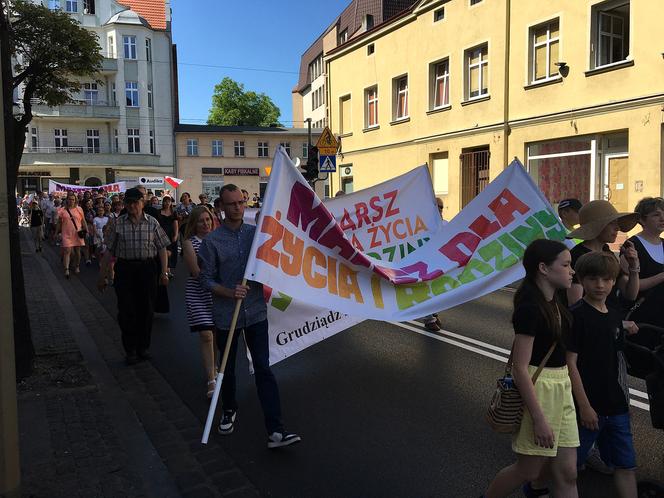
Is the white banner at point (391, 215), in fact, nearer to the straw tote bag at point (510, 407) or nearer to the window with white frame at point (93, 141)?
the straw tote bag at point (510, 407)

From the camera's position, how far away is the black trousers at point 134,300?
255 inches

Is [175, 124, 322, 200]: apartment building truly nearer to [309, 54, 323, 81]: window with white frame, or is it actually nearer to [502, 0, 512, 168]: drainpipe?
[309, 54, 323, 81]: window with white frame

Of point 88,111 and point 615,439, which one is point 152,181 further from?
point 615,439

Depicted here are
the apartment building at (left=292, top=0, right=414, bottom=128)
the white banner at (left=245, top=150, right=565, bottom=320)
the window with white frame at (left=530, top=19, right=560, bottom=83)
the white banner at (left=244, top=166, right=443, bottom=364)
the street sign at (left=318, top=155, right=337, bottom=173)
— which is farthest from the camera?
the apartment building at (left=292, top=0, right=414, bottom=128)

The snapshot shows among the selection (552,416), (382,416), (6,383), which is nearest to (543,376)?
(552,416)

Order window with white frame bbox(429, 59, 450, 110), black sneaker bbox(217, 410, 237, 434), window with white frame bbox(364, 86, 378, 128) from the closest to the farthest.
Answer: black sneaker bbox(217, 410, 237, 434), window with white frame bbox(429, 59, 450, 110), window with white frame bbox(364, 86, 378, 128)

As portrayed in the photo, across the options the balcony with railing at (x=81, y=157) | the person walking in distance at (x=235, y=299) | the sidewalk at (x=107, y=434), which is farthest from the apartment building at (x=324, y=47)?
the person walking in distance at (x=235, y=299)

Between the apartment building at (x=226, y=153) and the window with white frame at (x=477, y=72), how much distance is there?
32921 mm

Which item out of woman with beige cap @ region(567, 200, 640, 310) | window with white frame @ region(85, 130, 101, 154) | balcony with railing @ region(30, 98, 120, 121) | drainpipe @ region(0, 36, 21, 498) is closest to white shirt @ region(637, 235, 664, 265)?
woman with beige cap @ region(567, 200, 640, 310)

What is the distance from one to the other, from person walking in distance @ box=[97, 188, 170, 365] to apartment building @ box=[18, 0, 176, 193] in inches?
1920

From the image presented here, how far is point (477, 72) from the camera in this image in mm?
21719

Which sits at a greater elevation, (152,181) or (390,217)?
(152,181)

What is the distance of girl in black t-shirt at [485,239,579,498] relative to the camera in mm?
2760

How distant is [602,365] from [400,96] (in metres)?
24.6
